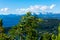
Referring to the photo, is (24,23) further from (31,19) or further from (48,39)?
(48,39)

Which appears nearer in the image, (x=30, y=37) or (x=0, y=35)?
(x=0, y=35)

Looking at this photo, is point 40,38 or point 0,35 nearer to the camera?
point 0,35

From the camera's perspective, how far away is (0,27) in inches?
837

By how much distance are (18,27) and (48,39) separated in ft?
11.7

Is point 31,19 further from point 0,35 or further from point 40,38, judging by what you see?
A: point 0,35

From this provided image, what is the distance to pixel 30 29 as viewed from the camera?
21359 mm

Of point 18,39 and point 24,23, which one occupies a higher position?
point 24,23

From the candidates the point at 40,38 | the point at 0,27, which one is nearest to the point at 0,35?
the point at 0,27

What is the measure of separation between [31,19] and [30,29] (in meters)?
1.18

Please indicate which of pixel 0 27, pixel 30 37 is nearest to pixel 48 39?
pixel 30 37

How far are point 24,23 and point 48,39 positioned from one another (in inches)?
130

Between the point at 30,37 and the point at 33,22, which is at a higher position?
the point at 33,22

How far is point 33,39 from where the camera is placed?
71.1 ft

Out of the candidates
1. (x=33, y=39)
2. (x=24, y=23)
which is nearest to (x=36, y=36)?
(x=33, y=39)
